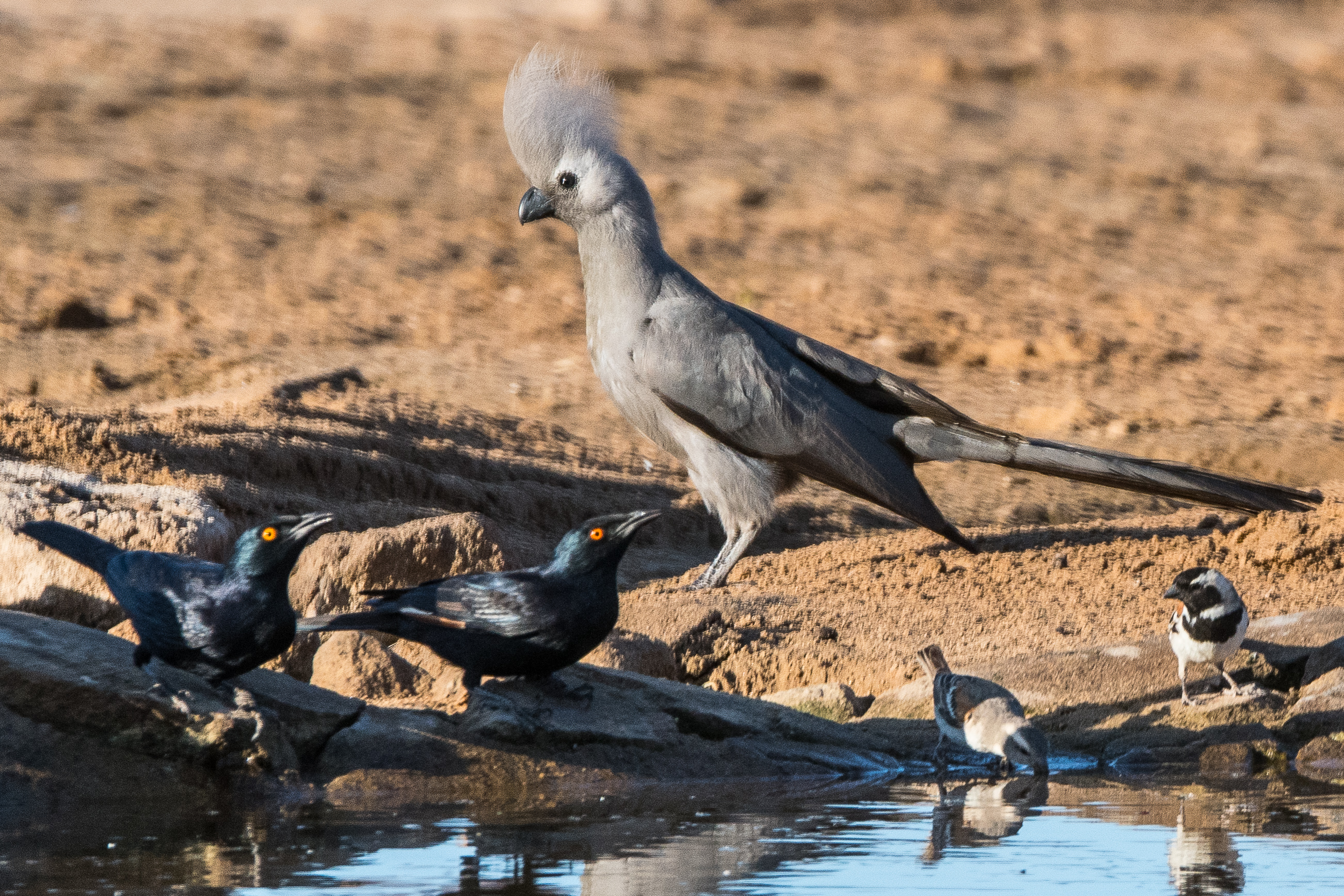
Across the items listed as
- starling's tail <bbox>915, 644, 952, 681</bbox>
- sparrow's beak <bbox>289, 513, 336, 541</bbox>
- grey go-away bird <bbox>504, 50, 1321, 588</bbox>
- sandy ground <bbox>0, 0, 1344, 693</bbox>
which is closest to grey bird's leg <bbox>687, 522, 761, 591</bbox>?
grey go-away bird <bbox>504, 50, 1321, 588</bbox>

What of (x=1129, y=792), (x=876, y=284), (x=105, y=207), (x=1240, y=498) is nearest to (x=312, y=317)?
(x=105, y=207)

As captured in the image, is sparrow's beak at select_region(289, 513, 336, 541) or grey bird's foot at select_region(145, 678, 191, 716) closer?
sparrow's beak at select_region(289, 513, 336, 541)

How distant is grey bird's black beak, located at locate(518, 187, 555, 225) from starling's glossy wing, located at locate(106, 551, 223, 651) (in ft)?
8.24

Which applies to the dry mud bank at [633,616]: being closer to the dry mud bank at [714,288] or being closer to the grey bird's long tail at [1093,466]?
the dry mud bank at [714,288]

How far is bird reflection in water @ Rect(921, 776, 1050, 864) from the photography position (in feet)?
13.6

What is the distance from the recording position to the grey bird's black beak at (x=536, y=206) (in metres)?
6.45

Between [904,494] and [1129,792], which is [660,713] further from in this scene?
[904,494]

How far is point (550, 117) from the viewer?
20.7 feet

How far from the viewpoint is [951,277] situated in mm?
12188

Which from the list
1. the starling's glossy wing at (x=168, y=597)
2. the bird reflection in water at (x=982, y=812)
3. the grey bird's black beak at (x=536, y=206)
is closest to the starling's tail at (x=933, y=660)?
the bird reflection in water at (x=982, y=812)

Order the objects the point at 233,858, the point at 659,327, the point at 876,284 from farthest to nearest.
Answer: the point at 876,284, the point at 659,327, the point at 233,858

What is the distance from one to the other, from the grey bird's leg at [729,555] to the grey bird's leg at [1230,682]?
5.86 feet

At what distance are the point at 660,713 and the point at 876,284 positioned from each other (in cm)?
755

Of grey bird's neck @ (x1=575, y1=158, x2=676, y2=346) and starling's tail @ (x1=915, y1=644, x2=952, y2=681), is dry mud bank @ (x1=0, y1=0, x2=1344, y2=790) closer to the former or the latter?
starling's tail @ (x1=915, y1=644, x2=952, y2=681)
